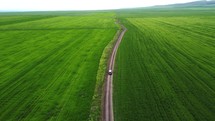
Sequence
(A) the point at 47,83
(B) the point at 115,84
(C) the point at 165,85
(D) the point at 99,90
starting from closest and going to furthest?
(D) the point at 99,90
(C) the point at 165,85
(B) the point at 115,84
(A) the point at 47,83

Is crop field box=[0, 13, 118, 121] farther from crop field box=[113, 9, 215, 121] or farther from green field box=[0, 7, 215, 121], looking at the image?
crop field box=[113, 9, 215, 121]

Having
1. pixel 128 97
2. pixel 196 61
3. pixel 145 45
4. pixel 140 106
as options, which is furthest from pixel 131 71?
pixel 145 45

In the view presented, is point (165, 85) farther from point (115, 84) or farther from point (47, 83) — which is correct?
point (47, 83)

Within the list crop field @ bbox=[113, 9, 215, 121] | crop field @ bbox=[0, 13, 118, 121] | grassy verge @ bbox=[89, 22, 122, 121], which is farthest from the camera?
crop field @ bbox=[0, 13, 118, 121]

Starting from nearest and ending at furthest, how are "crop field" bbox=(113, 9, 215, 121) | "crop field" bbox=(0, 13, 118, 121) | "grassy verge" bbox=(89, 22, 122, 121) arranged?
1. "crop field" bbox=(113, 9, 215, 121)
2. "grassy verge" bbox=(89, 22, 122, 121)
3. "crop field" bbox=(0, 13, 118, 121)

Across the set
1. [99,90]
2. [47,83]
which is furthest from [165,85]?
[47,83]

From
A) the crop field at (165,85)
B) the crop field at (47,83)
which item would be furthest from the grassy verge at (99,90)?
the crop field at (165,85)

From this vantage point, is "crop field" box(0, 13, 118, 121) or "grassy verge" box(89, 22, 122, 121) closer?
A: "grassy verge" box(89, 22, 122, 121)

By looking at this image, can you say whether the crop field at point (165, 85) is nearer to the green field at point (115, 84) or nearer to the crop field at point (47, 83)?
the green field at point (115, 84)

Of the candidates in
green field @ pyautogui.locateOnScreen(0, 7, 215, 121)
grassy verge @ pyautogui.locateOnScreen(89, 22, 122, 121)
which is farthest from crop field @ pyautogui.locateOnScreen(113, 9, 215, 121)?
grassy verge @ pyautogui.locateOnScreen(89, 22, 122, 121)

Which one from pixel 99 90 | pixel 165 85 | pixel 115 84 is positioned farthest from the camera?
pixel 115 84

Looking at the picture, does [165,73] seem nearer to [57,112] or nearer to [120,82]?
[120,82]
